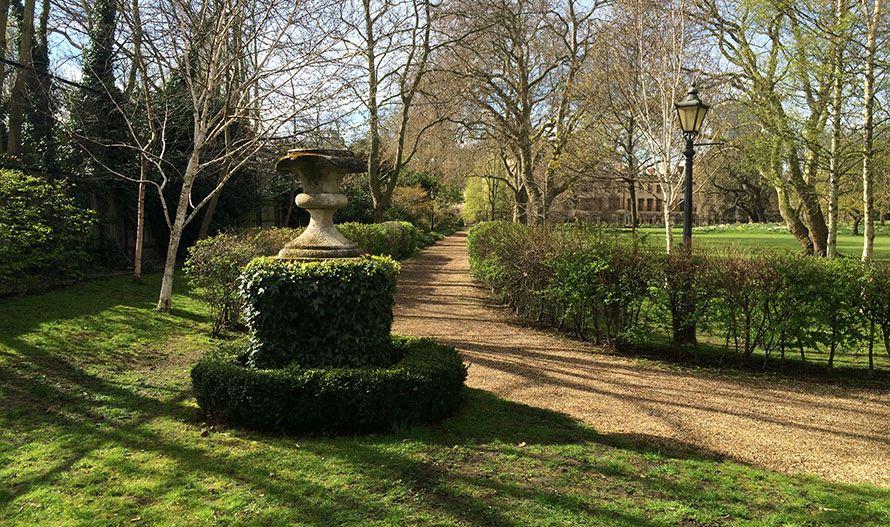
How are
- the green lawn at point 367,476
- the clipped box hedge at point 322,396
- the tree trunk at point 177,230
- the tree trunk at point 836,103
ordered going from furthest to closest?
1. the tree trunk at point 836,103
2. the tree trunk at point 177,230
3. the clipped box hedge at point 322,396
4. the green lawn at point 367,476

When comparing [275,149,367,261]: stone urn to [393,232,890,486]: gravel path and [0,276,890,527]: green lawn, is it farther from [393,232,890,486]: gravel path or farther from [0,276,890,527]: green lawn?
[393,232,890,486]: gravel path

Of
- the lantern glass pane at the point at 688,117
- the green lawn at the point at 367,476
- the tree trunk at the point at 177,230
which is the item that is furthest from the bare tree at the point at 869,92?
the tree trunk at the point at 177,230

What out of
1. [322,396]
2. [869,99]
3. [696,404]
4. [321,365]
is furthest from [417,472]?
[869,99]

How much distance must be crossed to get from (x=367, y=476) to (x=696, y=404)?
3818 millimetres

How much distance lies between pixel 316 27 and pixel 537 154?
10.6 meters

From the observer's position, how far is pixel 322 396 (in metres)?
4.28

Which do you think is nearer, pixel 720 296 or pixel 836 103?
pixel 720 296

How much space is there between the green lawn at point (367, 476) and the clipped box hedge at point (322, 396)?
159 millimetres

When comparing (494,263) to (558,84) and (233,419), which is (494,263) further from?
(558,84)

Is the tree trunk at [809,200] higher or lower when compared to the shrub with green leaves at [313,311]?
higher

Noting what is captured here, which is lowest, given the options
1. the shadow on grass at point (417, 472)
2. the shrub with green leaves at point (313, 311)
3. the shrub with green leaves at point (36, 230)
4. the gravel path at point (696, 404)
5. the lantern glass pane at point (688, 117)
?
the gravel path at point (696, 404)

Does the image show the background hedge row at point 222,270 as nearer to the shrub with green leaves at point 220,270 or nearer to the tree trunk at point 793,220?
the shrub with green leaves at point 220,270

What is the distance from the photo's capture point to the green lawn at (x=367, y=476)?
3.10 meters

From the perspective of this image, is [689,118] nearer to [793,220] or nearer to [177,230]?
[177,230]
